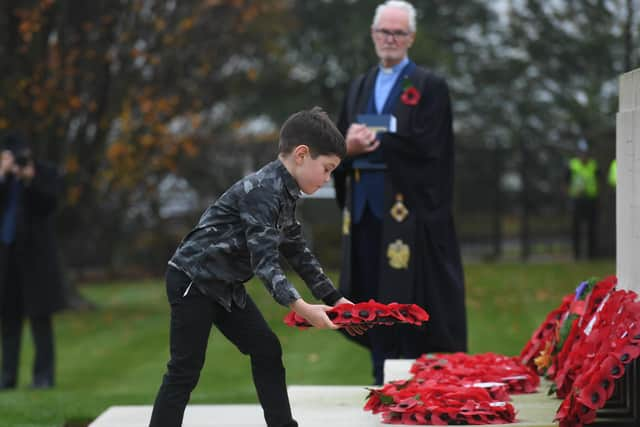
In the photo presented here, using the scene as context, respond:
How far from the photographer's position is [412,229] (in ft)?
23.5

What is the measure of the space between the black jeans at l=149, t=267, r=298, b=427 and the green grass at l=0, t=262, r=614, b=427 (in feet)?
5.82

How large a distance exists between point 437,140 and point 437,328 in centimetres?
108

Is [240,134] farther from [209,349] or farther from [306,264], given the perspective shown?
[306,264]

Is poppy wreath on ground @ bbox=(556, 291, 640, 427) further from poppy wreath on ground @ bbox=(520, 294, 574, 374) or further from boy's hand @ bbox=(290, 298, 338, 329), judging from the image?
poppy wreath on ground @ bbox=(520, 294, 574, 374)

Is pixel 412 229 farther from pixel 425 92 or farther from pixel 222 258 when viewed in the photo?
pixel 222 258

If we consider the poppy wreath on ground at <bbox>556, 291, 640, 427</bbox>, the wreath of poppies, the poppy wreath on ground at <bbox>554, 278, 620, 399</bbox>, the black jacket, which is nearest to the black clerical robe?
the wreath of poppies

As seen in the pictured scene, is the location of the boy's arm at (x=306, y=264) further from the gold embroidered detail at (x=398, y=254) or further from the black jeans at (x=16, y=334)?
the black jeans at (x=16, y=334)

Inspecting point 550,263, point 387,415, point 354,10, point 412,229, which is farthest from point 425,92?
point 354,10

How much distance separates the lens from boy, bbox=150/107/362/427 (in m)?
4.50

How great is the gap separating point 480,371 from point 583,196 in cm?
1529

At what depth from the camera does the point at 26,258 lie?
31.1 ft

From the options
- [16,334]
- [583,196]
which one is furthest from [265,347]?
[583,196]

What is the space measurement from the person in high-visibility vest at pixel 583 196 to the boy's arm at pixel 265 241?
1619 centimetres

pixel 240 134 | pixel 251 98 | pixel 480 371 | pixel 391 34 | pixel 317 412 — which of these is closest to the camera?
pixel 317 412
